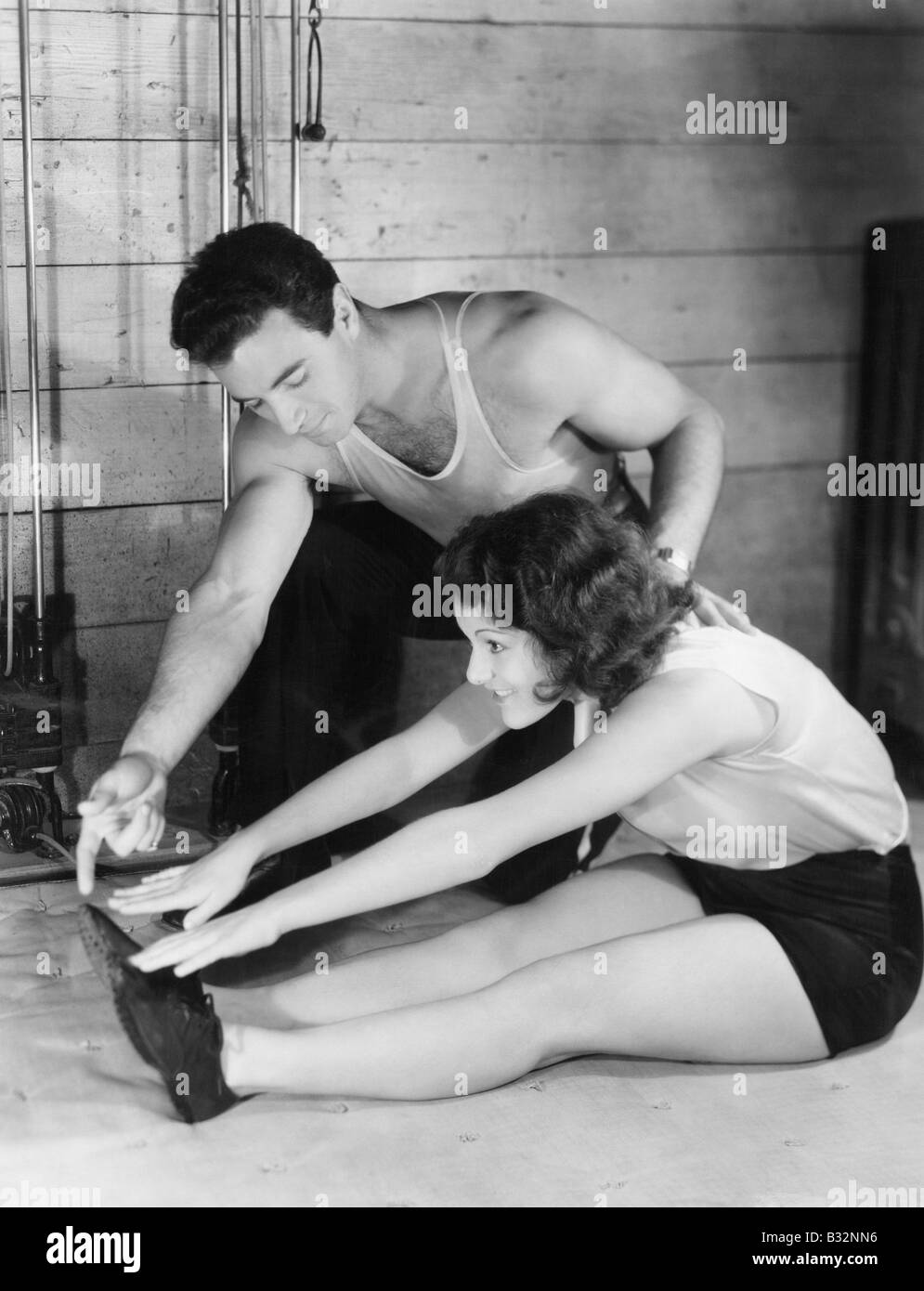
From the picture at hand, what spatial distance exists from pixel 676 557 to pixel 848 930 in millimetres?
346

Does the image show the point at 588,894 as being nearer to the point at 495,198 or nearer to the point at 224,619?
the point at 224,619

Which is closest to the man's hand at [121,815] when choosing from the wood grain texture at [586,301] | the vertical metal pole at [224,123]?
the vertical metal pole at [224,123]

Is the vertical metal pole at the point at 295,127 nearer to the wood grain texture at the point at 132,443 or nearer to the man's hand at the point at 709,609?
the wood grain texture at the point at 132,443

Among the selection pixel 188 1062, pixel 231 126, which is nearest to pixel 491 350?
pixel 231 126

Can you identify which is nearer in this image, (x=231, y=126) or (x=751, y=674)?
(x=751, y=674)

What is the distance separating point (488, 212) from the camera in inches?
67.2

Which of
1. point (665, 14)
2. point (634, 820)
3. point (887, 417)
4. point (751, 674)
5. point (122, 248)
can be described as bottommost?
point (634, 820)

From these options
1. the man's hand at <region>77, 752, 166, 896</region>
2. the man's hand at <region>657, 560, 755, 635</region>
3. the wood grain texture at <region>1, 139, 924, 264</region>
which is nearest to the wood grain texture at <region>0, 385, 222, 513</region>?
the wood grain texture at <region>1, 139, 924, 264</region>

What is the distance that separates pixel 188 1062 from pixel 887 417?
50.2 inches

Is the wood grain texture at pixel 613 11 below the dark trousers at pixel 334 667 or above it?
above

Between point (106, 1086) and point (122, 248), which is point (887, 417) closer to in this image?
point (122, 248)

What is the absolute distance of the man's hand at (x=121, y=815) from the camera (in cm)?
109

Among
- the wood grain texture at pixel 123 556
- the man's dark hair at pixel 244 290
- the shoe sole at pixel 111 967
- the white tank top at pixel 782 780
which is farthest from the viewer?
the wood grain texture at pixel 123 556
